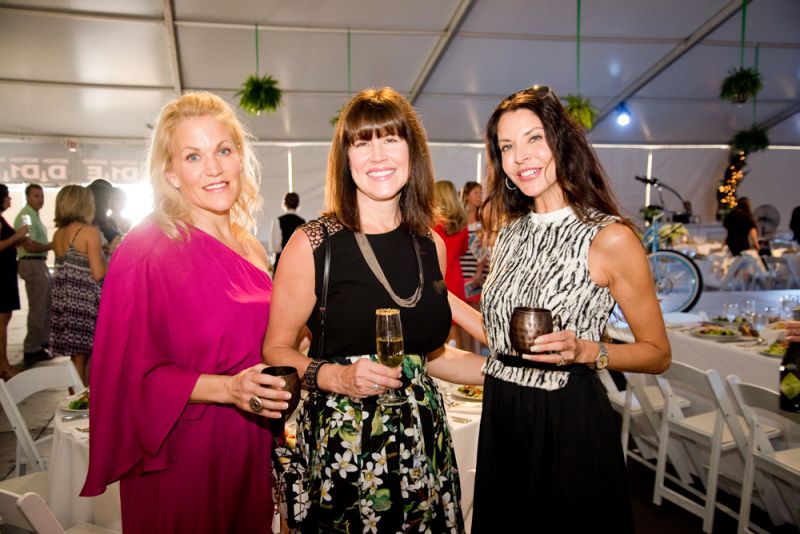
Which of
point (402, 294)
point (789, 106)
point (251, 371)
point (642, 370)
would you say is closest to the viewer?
point (251, 371)

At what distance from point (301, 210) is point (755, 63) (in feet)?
29.4

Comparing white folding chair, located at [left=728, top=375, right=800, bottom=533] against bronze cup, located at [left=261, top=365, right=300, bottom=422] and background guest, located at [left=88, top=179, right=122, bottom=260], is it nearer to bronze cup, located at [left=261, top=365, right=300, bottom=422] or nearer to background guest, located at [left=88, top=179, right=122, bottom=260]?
bronze cup, located at [left=261, top=365, right=300, bottom=422]

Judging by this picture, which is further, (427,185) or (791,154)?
(791,154)

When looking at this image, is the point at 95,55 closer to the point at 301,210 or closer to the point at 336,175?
the point at 301,210

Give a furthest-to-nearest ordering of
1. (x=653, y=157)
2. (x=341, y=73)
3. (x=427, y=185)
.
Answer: (x=653, y=157)
(x=341, y=73)
(x=427, y=185)

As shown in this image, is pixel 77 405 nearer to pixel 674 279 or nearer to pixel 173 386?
pixel 173 386

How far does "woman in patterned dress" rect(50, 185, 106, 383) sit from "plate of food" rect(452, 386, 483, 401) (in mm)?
3781

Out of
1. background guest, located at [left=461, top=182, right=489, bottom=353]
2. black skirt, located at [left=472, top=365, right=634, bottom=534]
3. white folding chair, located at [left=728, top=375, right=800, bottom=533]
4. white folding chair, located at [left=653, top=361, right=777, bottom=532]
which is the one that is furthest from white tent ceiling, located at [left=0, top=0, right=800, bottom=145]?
black skirt, located at [left=472, top=365, right=634, bottom=534]

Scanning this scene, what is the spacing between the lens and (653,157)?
13.2 m

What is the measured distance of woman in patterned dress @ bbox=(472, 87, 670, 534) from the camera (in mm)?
1687

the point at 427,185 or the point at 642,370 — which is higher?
the point at 427,185

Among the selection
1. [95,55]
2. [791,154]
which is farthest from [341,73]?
[791,154]

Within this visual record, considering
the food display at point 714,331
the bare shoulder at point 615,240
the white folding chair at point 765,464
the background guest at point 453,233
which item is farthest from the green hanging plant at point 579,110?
the bare shoulder at point 615,240

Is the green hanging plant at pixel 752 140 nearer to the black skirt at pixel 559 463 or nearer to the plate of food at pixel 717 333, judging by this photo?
the plate of food at pixel 717 333
